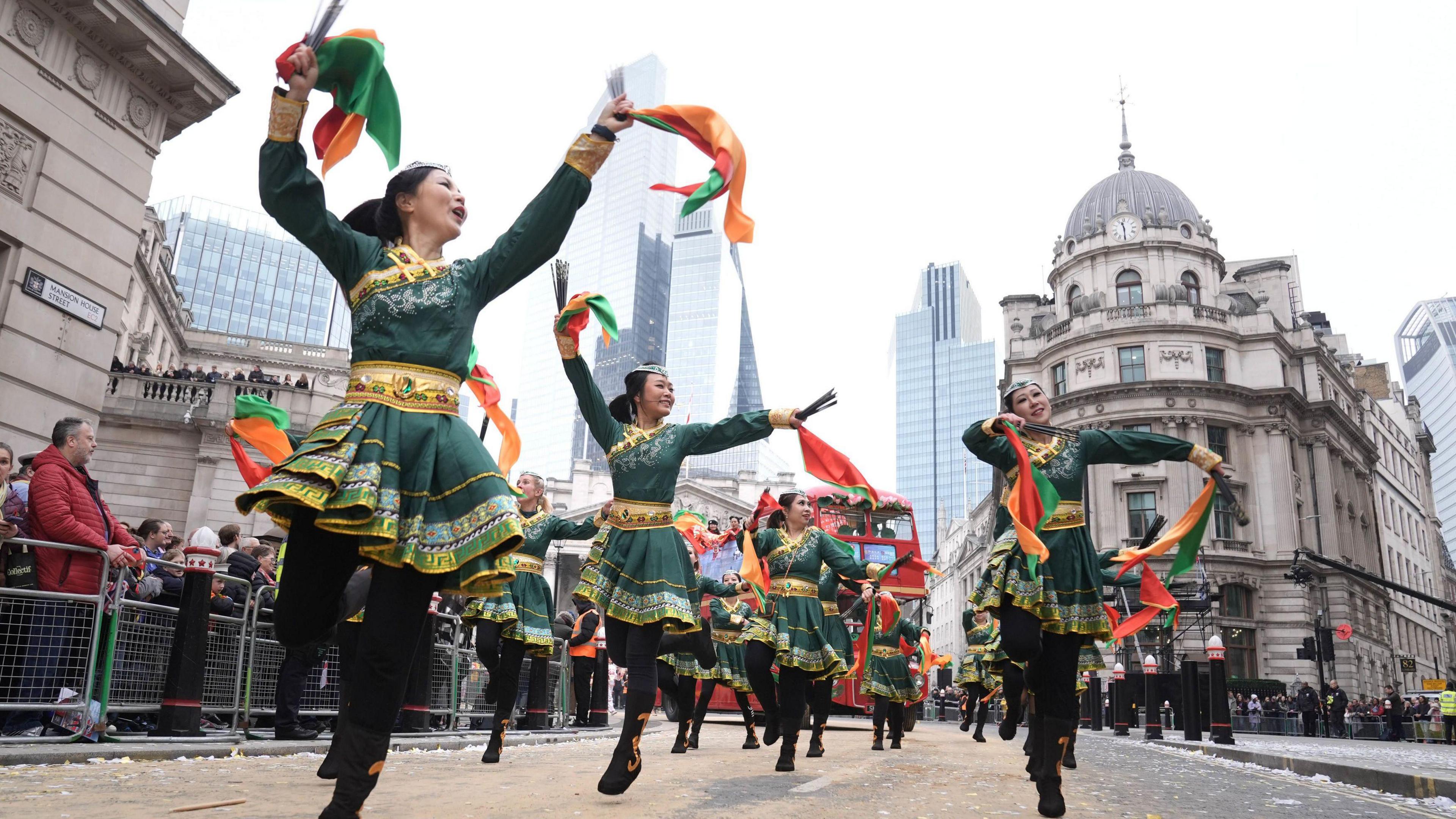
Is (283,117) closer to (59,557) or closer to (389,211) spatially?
(389,211)

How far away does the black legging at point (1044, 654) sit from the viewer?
5.38 m

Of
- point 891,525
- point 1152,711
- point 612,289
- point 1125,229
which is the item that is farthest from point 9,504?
point 612,289

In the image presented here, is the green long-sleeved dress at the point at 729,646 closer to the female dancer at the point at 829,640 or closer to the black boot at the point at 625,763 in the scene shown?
the female dancer at the point at 829,640

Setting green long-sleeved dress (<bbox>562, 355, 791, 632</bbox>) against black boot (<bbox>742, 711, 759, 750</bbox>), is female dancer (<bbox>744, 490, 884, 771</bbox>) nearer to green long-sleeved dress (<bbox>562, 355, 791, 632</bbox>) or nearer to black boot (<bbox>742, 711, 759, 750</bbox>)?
black boot (<bbox>742, 711, 759, 750</bbox>)

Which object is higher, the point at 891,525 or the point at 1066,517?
the point at 891,525

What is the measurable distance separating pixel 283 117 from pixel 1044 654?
467 cm

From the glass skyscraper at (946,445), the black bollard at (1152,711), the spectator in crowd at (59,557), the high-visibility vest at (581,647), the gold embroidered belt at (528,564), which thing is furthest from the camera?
the glass skyscraper at (946,445)

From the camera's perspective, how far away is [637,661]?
538 centimetres

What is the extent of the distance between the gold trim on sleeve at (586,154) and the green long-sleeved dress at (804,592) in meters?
4.99

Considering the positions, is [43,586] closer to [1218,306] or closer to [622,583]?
[622,583]

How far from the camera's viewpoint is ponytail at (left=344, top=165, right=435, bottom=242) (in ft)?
12.9

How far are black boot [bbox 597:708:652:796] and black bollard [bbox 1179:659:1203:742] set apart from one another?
1431 centimetres

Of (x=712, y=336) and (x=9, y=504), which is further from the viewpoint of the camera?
(x=712, y=336)

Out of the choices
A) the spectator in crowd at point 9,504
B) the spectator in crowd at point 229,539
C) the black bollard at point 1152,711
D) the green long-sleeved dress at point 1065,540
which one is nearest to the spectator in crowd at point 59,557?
the spectator in crowd at point 9,504
